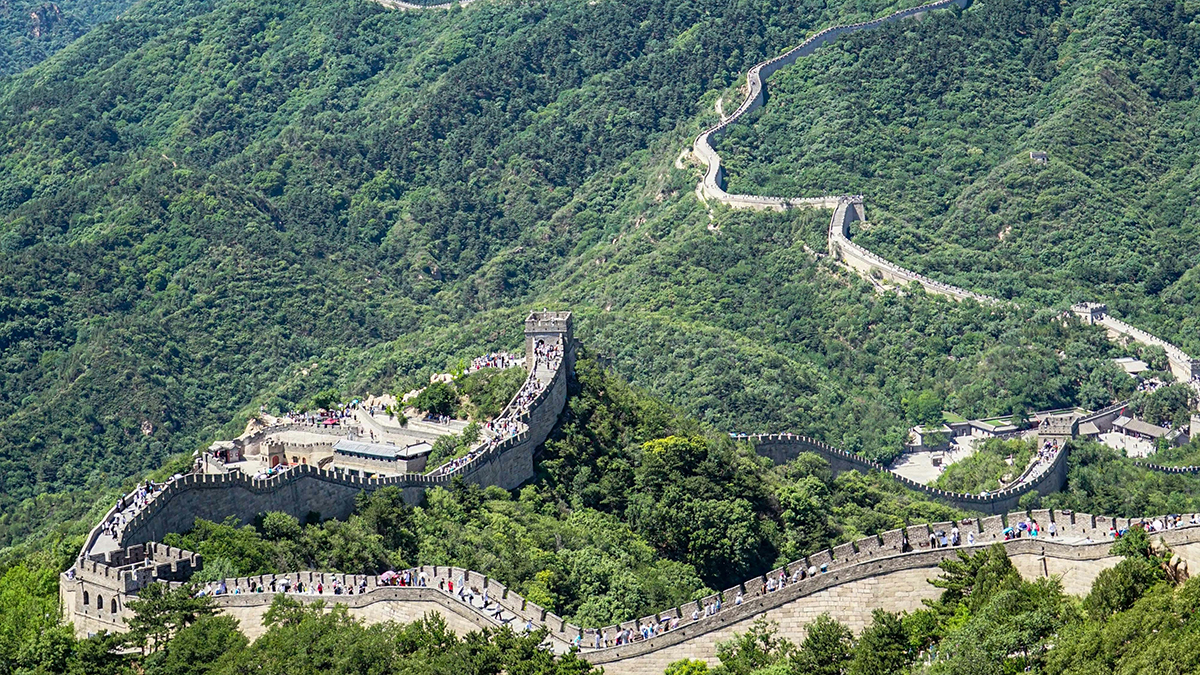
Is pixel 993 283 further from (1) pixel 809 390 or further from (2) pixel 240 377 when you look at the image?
(2) pixel 240 377

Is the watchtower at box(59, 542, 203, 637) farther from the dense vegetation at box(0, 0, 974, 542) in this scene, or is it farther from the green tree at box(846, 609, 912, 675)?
the dense vegetation at box(0, 0, 974, 542)

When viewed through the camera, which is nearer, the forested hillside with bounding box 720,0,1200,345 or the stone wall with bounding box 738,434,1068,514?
the stone wall with bounding box 738,434,1068,514

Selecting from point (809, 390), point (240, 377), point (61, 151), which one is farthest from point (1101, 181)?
point (61, 151)

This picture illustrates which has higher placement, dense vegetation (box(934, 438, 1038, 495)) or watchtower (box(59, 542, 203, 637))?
dense vegetation (box(934, 438, 1038, 495))

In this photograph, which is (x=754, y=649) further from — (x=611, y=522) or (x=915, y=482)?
(x=915, y=482)

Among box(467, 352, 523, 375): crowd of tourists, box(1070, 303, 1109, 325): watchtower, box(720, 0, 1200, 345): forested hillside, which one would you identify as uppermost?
box(720, 0, 1200, 345): forested hillside

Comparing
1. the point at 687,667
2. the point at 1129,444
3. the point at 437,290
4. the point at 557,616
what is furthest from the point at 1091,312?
the point at 687,667

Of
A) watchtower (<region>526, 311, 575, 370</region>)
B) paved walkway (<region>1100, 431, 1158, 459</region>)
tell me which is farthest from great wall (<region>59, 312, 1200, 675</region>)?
paved walkway (<region>1100, 431, 1158, 459</region>)
